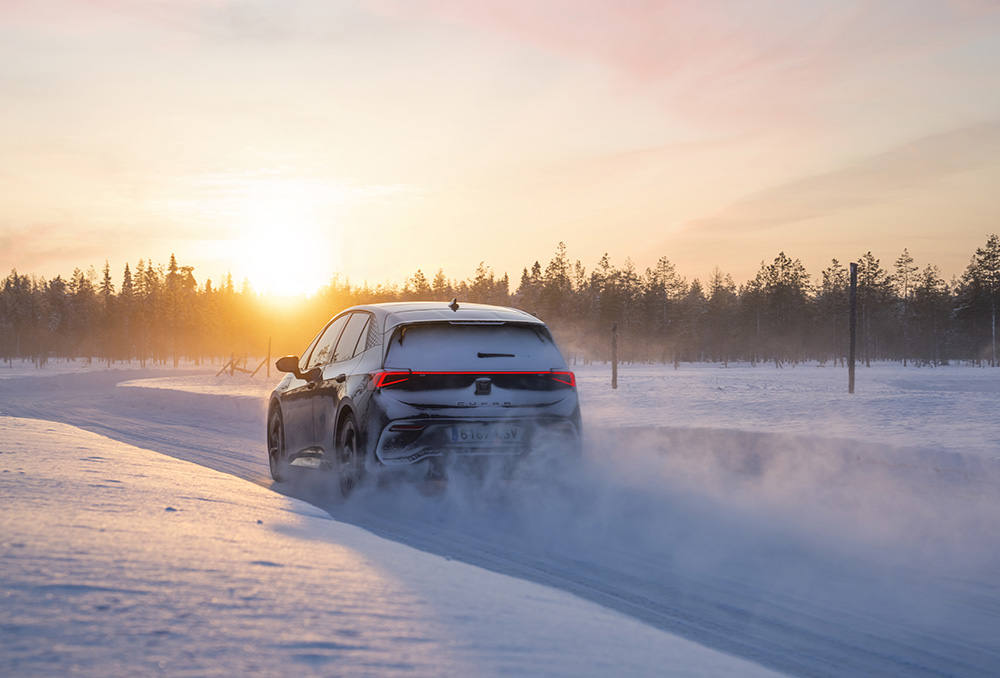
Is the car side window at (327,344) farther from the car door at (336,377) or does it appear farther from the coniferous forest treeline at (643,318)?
the coniferous forest treeline at (643,318)

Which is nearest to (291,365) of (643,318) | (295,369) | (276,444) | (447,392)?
(295,369)

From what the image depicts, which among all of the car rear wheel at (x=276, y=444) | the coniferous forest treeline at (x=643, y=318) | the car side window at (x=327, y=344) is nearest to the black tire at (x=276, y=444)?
the car rear wheel at (x=276, y=444)

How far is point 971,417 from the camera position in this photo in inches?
544

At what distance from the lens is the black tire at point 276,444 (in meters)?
9.42

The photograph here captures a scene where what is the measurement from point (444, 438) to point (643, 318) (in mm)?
105302

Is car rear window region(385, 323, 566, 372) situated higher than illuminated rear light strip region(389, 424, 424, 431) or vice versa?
car rear window region(385, 323, 566, 372)

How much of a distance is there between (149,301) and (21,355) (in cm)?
2865

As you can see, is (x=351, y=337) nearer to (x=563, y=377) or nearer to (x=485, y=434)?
(x=485, y=434)

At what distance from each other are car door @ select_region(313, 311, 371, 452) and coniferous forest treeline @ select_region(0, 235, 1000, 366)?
8673 centimetres

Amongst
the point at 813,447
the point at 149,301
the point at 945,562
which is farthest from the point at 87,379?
the point at 149,301

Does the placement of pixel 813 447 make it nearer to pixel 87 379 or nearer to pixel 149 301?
pixel 87 379

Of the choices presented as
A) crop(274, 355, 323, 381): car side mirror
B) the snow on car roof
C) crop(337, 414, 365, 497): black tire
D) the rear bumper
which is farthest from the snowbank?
crop(274, 355, 323, 381): car side mirror

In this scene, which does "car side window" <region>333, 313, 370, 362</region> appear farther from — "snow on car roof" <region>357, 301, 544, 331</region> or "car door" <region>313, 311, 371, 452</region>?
"snow on car roof" <region>357, 301, 544, 331</region>

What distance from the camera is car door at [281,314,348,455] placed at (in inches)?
332
